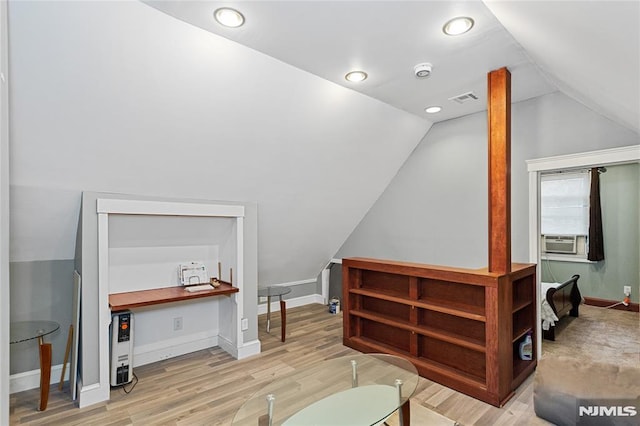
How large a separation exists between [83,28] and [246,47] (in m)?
0.95

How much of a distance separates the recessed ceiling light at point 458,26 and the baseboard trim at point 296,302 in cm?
412

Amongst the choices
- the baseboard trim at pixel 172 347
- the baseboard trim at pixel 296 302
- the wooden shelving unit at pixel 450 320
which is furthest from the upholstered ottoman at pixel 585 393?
the baseboard trim at pixel 296 302

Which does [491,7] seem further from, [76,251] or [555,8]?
[76,251]

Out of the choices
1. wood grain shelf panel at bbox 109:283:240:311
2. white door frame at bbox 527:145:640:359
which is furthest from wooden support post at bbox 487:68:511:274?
wood grain shelf panel at bbox 109:283:240:311

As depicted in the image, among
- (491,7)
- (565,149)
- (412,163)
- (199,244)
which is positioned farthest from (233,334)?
(565,149)

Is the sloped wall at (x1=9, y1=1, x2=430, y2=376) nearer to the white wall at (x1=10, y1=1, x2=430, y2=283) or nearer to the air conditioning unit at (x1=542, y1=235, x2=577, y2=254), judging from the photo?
the white wall at (x1=10, y1=1, x2=430, y2=283)

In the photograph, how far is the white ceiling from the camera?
1.29 metres

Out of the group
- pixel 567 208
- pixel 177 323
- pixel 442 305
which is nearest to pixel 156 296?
pixel 177 323

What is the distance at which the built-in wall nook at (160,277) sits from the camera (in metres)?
2.67

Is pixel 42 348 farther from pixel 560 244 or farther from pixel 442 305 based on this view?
pixel 560 244

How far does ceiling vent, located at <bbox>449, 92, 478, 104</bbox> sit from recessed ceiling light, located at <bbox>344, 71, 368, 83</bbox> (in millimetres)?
1083

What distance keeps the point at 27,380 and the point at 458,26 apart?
430 centimetres

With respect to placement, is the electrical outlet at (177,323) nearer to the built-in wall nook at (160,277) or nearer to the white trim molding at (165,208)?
the built-in wall nook at (160,277)

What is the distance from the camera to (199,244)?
3756 mm
